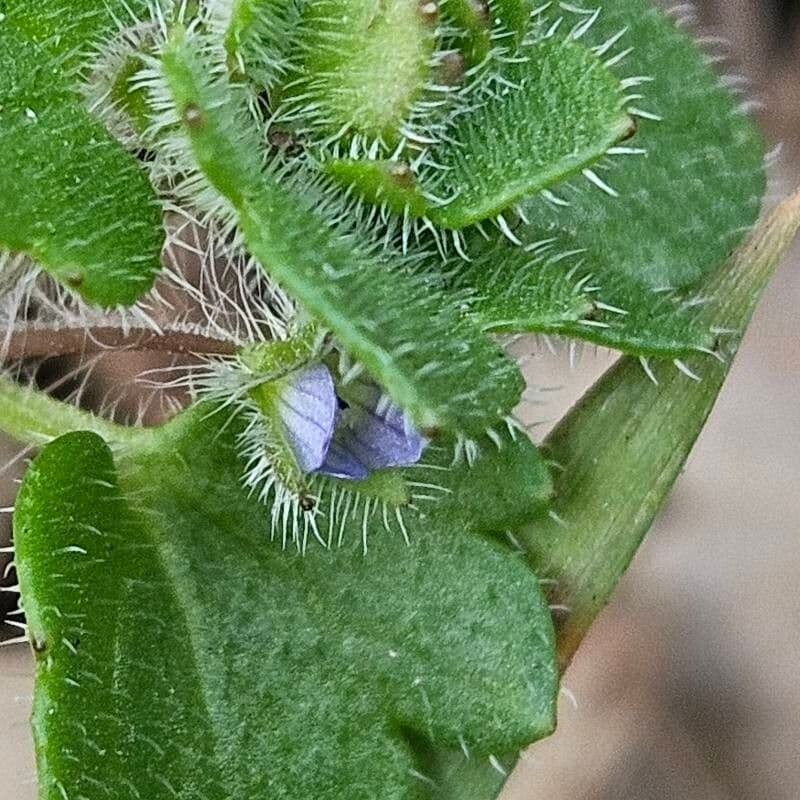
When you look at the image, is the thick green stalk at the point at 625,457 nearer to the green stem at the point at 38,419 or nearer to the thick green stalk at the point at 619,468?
the thick green stalk at the point at 619,468

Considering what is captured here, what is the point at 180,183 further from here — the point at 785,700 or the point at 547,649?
the point at 785,700

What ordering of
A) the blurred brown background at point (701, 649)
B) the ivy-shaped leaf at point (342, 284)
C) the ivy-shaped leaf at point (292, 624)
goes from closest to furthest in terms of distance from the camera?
the ivy-shaped leaf at point (342, 284), the ivy-shaped leaf at point (292, 624), the blurred brown background at point (701, 649)

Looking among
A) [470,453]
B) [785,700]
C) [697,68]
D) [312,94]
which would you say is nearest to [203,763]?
[470,453]

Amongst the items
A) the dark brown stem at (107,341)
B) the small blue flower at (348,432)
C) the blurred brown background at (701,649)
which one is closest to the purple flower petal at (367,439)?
the small blue flower at (348,432)

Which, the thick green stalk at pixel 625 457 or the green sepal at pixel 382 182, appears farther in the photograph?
the thick green stalk at pixel 625 457

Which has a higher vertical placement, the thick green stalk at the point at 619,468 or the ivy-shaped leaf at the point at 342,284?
the ivy-shaped leaf at the point at 342,284

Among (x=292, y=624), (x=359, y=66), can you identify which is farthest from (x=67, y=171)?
(x=292, y=624)

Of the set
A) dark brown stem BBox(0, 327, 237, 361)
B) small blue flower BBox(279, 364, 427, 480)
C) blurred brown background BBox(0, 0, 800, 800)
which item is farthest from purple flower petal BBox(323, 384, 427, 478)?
blurred brown background BBox(0, 0, 800, 800)
